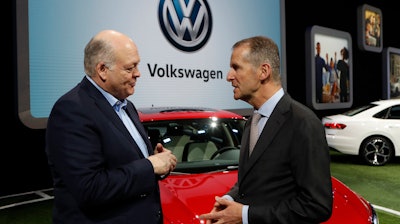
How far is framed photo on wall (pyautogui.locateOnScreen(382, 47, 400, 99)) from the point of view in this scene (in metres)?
13.1

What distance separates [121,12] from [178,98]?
4.86 feet

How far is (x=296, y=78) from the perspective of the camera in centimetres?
1012

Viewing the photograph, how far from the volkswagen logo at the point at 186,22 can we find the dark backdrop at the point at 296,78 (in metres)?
2.09

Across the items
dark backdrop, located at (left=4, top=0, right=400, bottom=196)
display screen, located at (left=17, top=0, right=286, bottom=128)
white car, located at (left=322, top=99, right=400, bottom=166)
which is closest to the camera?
display screen, located at (left=17, top=0, right=286, bottom=128)

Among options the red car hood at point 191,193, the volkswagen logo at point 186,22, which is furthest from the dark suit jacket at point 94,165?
the volkswagen logo at point 186,22

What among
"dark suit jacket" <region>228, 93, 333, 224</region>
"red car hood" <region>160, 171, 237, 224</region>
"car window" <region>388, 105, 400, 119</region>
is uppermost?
"dark suit jacket" <region>228, 93, 333, 224</region>

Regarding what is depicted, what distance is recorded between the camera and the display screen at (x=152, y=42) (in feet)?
14.8

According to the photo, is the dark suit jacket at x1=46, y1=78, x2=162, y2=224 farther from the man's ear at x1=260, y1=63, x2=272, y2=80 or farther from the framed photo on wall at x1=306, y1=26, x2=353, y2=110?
the framed photo on wall at x1=306, y1=26, x2=353, y2=110

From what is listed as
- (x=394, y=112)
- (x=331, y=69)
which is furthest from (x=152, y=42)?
(x=331, y=69)

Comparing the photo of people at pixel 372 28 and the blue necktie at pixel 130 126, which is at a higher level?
the photo of people at pixel 372 28

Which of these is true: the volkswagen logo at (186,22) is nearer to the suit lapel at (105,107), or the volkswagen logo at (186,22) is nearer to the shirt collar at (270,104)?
the suit lapel at (105,107)

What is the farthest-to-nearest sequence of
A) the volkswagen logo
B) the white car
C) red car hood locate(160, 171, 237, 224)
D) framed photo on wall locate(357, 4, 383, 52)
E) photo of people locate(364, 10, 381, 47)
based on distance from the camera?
photo of people locate(364, 10, 381, 47) < framed photo on wall locate(357, 4, 383, 52) < the white car < the volkswagen logo < red car hood locate(160, 171, 237, 224)

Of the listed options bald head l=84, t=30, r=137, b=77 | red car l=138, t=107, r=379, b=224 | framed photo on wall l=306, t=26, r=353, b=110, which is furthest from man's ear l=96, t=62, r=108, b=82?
framed photo on wall l=306, t=26, r=353, b=110

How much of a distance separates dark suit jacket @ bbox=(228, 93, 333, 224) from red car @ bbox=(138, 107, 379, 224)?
104 centimetres
